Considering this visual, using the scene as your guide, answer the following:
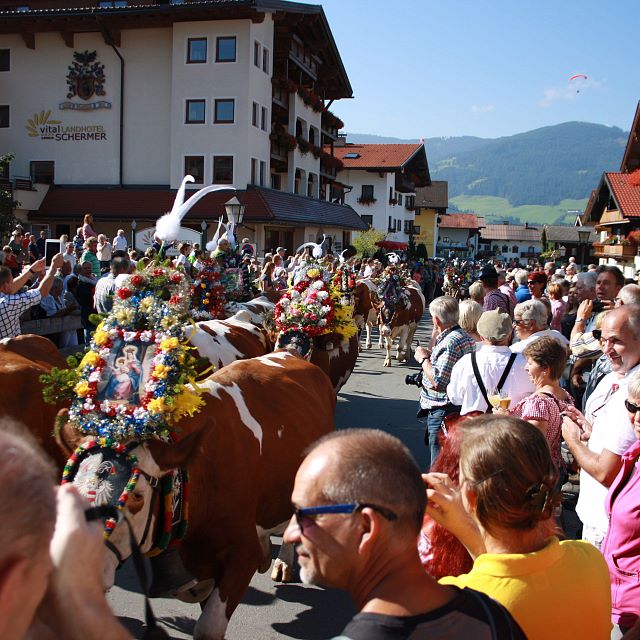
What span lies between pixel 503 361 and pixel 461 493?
3138 millimetres

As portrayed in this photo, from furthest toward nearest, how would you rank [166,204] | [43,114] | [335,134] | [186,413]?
[335,134]
[43,114]
[166,204]
[186,413]

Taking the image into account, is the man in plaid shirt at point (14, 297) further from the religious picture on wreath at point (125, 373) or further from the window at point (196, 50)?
the window at point (196, 50)

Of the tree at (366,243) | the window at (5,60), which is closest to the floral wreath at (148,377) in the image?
the window at (5,60)

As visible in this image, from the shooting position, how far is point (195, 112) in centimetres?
2966

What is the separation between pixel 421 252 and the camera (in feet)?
194

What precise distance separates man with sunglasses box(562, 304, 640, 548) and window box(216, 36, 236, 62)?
2750cm

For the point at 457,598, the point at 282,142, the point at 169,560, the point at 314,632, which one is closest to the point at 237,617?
the point at 314,632

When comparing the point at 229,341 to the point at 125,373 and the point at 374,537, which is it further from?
the point at 374,537

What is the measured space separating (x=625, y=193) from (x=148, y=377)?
33266 mm

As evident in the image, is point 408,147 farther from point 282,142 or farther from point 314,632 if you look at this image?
point 314,632

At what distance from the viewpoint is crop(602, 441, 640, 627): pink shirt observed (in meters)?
2.95

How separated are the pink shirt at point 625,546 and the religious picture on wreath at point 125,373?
2.45 metres

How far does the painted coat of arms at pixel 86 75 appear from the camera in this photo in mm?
30531

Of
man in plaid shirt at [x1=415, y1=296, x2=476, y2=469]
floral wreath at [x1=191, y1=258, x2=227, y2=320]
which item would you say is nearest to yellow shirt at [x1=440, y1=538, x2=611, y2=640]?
man in plaid shirt at [x1=415, y1=296, x2=476, y2=469]
